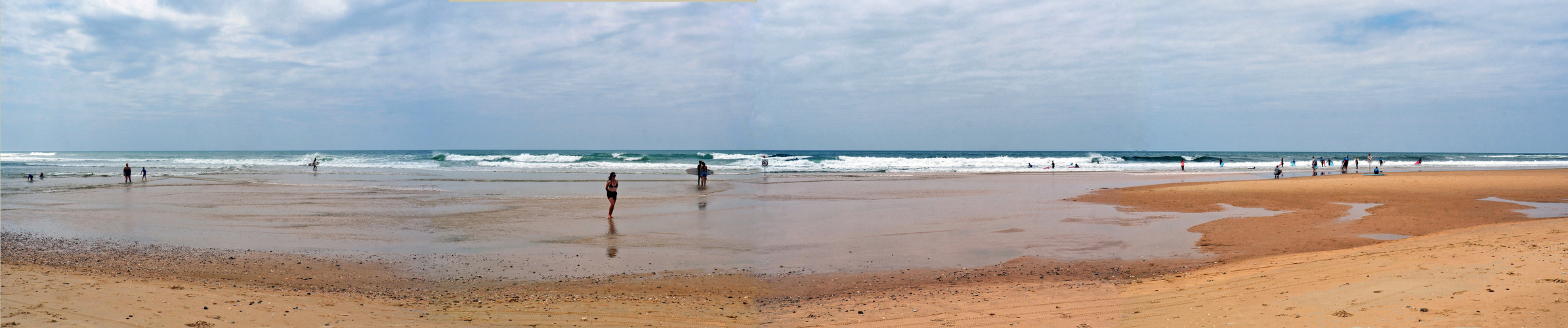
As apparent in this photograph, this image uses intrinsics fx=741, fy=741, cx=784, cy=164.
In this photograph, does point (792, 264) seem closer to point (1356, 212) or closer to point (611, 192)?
point (611, 192)

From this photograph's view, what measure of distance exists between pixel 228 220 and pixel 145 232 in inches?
82.5

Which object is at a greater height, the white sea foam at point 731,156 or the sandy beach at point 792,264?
the white sea foam at point 731,156

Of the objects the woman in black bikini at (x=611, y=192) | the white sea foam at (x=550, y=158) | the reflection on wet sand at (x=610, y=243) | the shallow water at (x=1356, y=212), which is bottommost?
the reflection on wet sand at (x=610, y=243)

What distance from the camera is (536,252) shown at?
9.74 m

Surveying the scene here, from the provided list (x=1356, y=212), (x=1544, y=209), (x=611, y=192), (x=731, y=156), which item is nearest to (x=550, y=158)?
(x=731, y=156)

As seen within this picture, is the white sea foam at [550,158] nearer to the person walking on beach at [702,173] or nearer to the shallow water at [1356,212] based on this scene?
the person walking on beach at [702,173]

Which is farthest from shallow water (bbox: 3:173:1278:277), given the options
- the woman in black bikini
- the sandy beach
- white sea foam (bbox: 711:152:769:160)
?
white sea foam (bbox: 711:152:769:160)

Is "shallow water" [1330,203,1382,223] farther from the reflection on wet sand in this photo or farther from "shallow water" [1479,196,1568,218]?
the reflection on wet sand

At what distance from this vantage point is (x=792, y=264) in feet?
28.4

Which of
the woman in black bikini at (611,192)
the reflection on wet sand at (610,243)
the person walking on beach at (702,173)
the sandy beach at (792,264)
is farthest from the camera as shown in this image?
the person walking on beach at (702,173)

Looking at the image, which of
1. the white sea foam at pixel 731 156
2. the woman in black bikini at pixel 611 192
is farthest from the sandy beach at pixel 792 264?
the white sea foam at pixel 731 156

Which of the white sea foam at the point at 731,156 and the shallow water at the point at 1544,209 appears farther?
the white sea foam at the point at 731,156

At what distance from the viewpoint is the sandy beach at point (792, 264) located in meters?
5.82

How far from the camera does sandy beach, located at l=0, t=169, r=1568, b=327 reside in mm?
5816
